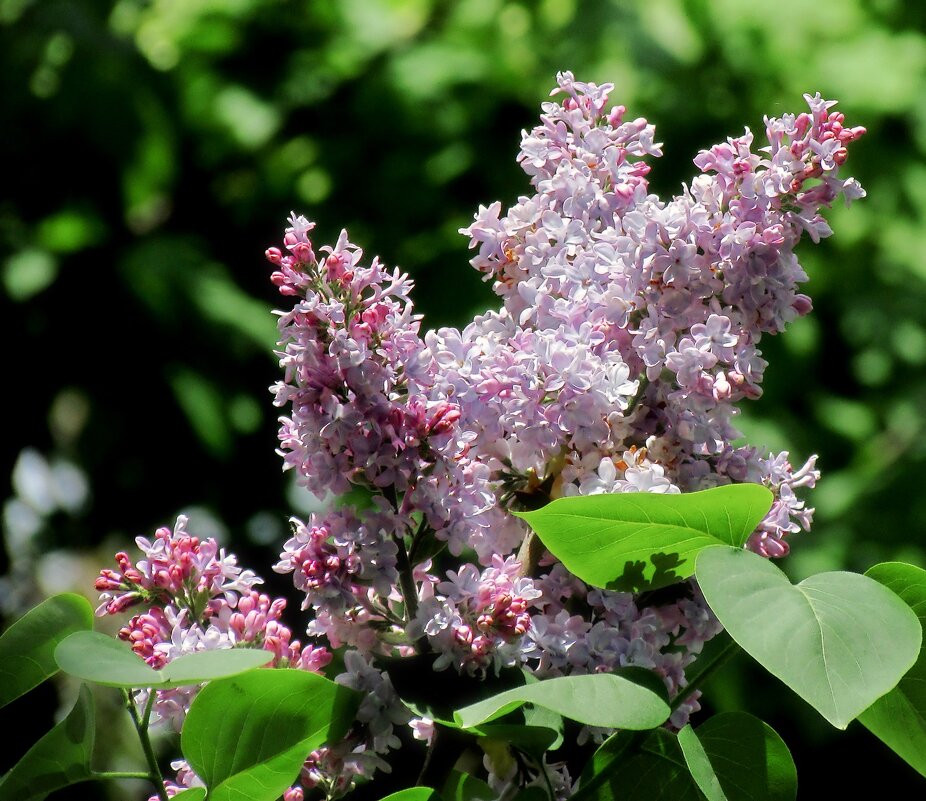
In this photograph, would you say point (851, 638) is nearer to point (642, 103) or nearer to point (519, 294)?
point (519, 294)

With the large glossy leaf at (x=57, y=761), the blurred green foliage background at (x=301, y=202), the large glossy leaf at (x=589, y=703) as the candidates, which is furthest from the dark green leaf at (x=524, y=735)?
the blurred green foliage background at (x=301, y=202)

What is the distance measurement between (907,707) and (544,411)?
0.53 ft

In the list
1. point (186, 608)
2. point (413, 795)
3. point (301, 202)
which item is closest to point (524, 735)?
point (413, 795)

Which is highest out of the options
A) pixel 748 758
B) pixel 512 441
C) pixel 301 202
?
pixel 301 202

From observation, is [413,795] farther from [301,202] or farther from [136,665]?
[301,202]

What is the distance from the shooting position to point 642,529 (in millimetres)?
398

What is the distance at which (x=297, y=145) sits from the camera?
2.20 meters

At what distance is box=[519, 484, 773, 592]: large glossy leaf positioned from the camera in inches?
15.2

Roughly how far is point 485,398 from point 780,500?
124 millimetres

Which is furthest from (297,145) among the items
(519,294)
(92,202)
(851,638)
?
(851,638)

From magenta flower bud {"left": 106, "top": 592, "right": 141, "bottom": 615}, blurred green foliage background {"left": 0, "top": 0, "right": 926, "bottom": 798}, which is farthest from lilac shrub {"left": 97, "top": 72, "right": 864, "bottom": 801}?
blurred green foliage background {"left": 0, "top": 0, "right": 926, "bottom": 798}

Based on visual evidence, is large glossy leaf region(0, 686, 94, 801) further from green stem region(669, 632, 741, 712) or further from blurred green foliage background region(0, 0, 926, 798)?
blurred green foliage background region(0, 0, 926, 798)

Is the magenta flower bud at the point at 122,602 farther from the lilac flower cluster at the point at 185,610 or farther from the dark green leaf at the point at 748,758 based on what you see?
the dark green leaf at the point at 748,758

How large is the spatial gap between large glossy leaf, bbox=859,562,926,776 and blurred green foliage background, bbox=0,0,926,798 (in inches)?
60.0
